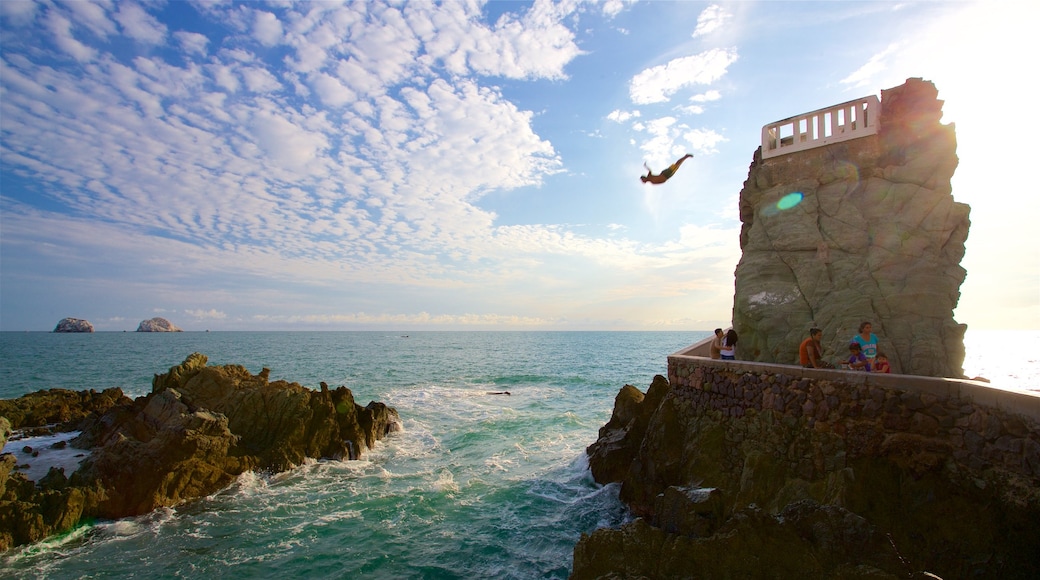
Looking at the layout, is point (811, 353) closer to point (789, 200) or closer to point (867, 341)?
point (867, 341)

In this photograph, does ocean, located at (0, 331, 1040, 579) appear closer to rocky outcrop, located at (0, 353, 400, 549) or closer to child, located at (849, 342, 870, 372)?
rocky outcrop, located at (0, 353, 400, 549)

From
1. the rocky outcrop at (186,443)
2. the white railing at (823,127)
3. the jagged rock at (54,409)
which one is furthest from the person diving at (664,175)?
the jagged rock at (54,409)

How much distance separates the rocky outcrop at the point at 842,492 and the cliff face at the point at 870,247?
2020mm

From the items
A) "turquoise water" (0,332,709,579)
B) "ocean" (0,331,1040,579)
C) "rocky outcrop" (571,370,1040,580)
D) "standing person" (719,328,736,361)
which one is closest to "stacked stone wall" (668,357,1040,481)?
"rocky outcrop" (571,370,1040,580)

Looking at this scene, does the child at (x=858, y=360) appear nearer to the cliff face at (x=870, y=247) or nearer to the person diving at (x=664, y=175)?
the cliff face at (x=870, y=247)

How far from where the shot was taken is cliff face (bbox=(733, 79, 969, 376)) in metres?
9.36

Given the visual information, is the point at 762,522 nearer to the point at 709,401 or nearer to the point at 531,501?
the point at 709,401

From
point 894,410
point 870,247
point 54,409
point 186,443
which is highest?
point 870,247

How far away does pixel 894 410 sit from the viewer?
23.6 feet

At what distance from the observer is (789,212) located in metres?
11.1

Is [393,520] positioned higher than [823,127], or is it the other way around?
[823,127]

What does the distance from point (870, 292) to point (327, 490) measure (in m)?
14.1

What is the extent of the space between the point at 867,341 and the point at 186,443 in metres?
16.1

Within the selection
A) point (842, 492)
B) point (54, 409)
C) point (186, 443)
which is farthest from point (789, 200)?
point (54, 409)
